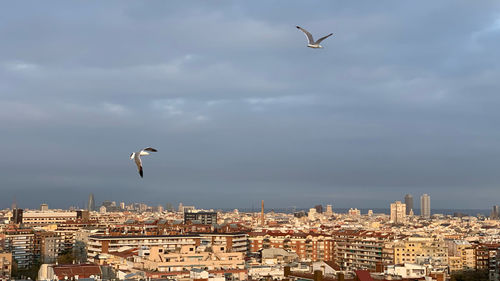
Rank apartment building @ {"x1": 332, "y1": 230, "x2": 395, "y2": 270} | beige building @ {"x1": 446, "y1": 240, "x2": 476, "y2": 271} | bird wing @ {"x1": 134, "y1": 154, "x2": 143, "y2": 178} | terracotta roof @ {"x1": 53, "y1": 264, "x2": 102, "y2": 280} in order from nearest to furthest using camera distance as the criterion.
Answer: bird wing @ {"x1": 134, "y1": 154, "x2": 143, "y2": 178} < terracotta roof @ {"x1": 53, "y1": 264, "x2": 102, "y2": 280} < beige building @ {"x1": 446, "y1": 240, "x2": 476, "y2": 271} < apartment building @ {"x1": 332, "y1": 230, "x2": 395, "y2": 270}

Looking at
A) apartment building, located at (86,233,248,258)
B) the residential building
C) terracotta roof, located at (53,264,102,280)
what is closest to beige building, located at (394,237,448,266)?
apartment building, located at (86,233,248,258)

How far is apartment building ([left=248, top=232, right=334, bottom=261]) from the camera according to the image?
271 ft

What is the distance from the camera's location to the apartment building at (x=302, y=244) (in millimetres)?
82500

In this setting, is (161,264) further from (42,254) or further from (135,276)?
(42,254)

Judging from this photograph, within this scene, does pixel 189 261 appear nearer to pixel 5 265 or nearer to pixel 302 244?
pixel 5 265

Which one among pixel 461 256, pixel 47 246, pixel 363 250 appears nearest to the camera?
pixel 461 256

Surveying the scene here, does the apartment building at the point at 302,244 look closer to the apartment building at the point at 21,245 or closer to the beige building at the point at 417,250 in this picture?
the beige building at the point at 417,250

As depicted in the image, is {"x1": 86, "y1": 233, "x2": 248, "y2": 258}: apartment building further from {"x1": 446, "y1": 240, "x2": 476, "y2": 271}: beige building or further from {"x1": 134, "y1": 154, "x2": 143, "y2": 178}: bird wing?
{"x1": 134, "y1": 154, "x2": 143, "y2": 178}: bird wing

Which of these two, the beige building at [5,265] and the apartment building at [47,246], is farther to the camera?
the apartment building at [47,246]

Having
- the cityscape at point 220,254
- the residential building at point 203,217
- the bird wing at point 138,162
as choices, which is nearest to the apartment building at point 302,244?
the cityscape at point 220,254

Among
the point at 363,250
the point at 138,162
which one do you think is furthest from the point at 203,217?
the point at 138,162

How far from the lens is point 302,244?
83.6m

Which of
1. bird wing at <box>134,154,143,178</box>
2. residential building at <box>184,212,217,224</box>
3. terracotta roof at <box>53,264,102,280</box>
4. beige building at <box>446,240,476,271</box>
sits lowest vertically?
beige building at <box>446,240,476,271</box>

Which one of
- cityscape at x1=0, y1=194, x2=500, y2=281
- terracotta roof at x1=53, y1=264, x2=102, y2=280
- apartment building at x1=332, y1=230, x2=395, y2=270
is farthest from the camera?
apartment building at x1=332, y1=230, x2=395, y2=270
